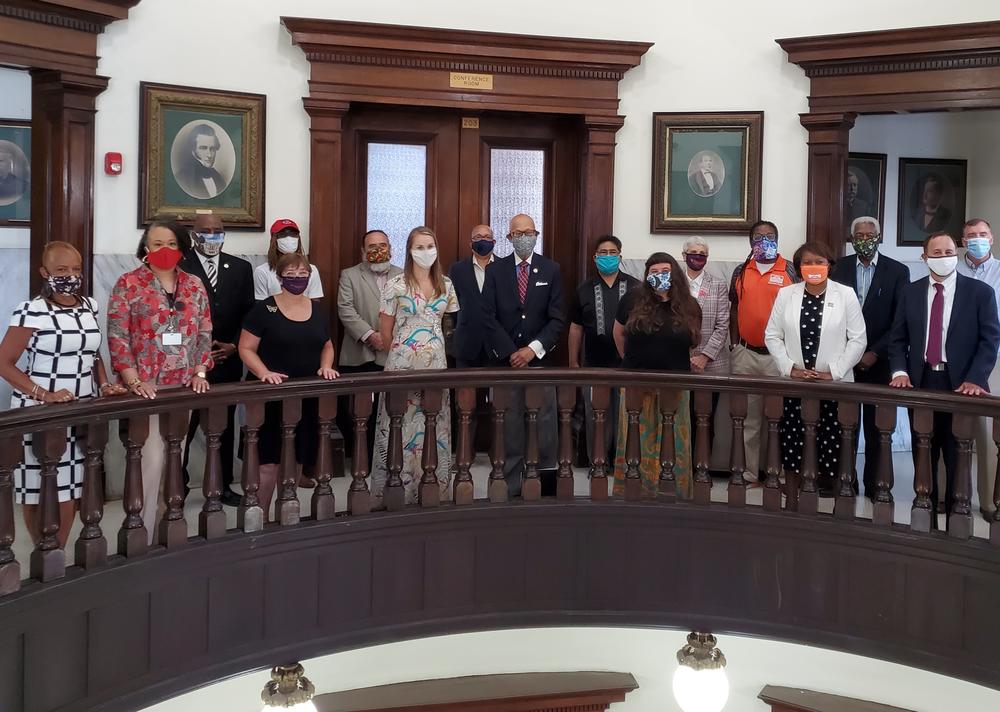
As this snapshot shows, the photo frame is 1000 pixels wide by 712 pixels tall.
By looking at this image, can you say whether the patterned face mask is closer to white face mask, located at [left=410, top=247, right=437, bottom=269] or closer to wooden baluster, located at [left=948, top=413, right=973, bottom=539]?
wooden baluster, located at [left=948, top=413, right=973, bottom=539]

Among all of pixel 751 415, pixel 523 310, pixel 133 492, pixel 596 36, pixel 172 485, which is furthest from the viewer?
pixel 596 36

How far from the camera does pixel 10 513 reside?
3.84 m

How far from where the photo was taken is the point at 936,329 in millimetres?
5430

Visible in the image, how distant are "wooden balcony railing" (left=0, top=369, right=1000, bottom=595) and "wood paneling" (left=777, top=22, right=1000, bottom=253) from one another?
2661mm

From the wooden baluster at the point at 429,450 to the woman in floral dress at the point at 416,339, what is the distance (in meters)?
0.15

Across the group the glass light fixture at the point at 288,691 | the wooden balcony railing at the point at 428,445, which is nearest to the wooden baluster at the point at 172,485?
the wooden balcony railing at the point at 428,445

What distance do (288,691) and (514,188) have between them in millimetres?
4052

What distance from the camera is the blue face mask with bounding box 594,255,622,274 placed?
6.65 metres

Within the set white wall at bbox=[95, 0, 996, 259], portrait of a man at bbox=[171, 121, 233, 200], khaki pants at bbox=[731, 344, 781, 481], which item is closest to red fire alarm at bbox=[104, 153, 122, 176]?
white wall at bbox=[95, 0, 996, 259]

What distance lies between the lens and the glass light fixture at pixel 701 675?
6.10 metres

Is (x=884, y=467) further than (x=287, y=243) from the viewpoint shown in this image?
No

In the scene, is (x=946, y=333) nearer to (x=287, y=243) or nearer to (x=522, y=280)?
(x=522, y=280)

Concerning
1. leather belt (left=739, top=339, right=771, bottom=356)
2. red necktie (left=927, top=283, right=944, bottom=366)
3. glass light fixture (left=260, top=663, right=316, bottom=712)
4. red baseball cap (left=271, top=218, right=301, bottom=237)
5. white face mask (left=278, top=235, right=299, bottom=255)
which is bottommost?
glass light fixture (left=260, top=663, right=316, bottom=712)

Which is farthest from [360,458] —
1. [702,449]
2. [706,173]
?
[706,173]
